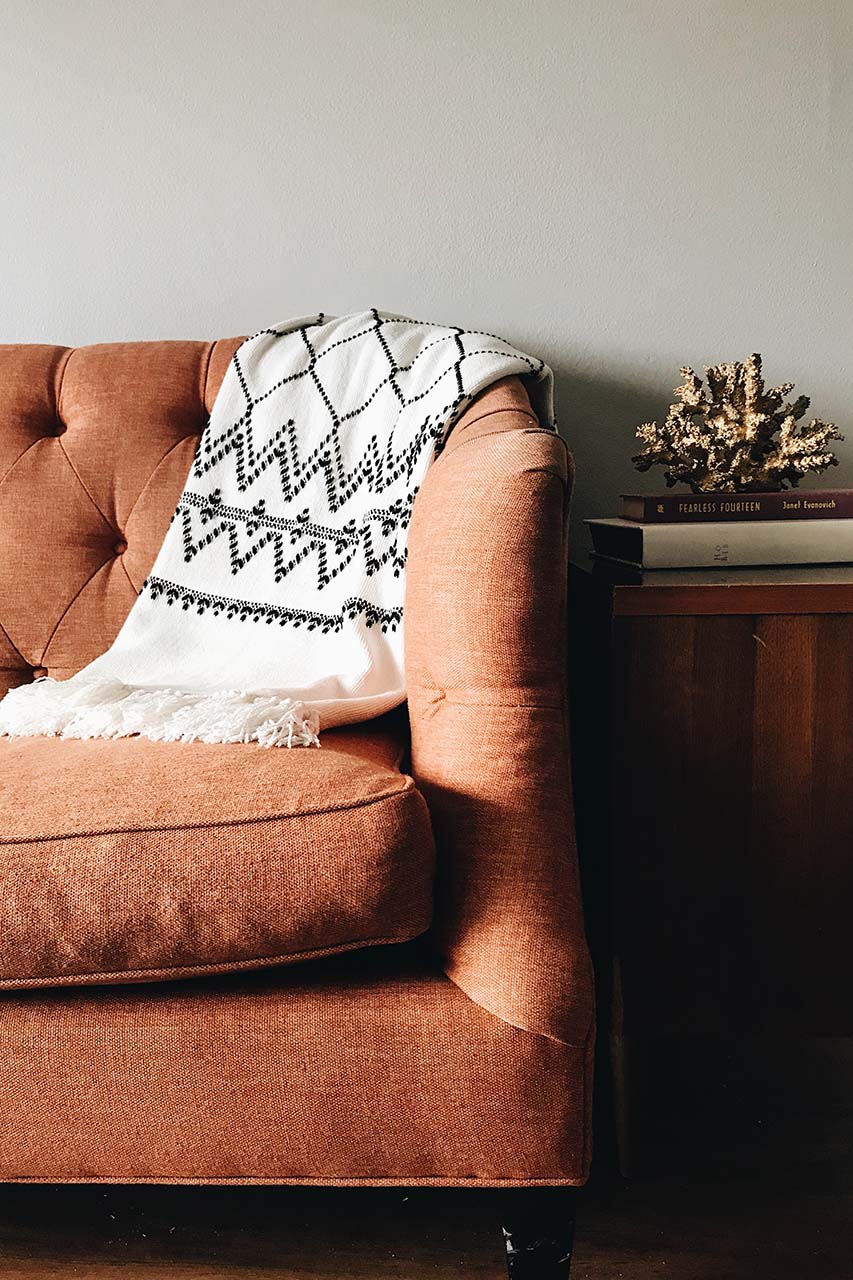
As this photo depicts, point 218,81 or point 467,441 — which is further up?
point 218,81

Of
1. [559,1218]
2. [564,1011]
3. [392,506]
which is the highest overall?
[392,506]

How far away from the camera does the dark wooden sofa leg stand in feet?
2.61

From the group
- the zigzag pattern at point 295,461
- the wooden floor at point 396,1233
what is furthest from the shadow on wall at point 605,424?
the wooden floor at point 396,1233

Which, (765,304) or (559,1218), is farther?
(765,304)

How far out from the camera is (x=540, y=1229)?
31.5 inches

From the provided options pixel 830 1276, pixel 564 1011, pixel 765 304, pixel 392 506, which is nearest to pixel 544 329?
pixel 765 304

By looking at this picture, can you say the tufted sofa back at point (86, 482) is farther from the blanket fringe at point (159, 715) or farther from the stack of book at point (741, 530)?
the stack of book at point (741, 530)

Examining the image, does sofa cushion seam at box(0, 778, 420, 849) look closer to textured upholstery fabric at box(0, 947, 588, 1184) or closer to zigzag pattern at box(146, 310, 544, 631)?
textured upholstery fabric at box(0, 947, 588, 1184)

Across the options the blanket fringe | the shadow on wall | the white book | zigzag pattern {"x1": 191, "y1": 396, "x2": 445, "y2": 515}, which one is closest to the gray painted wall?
the shadow on wall

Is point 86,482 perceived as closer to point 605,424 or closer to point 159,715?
point 159,715

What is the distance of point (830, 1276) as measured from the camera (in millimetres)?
917

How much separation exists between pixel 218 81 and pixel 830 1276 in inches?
65.4

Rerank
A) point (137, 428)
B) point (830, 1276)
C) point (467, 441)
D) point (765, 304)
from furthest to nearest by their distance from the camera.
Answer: point (765, 304) → point (137, 428) → point (467, 441) → point (830, 1276)

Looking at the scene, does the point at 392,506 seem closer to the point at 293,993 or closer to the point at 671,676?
the point at 671,676
